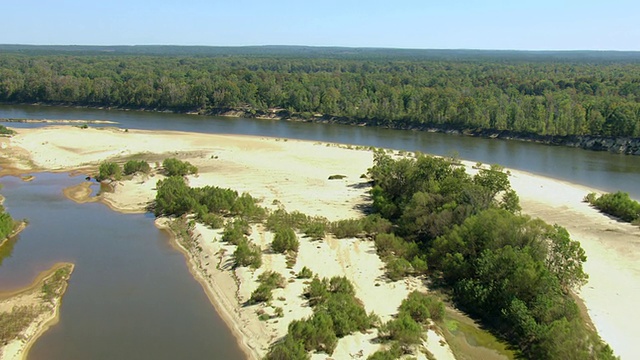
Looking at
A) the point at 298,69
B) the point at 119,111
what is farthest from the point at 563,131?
the point at 298,69

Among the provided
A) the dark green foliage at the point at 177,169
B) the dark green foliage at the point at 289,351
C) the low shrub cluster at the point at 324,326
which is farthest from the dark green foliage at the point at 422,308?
the dark green foliage at the point at 177,169

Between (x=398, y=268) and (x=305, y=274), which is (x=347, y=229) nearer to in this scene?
(x=398, y=268)

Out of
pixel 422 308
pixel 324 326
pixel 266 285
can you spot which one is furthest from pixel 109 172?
pixel 422 308

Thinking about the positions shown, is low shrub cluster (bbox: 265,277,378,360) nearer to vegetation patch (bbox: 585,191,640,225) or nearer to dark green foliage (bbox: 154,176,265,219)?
dark green foliage (bbox: 154,176,265,219)

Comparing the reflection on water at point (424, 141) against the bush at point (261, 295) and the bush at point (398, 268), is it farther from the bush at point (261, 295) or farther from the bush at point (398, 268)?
the bush at point (261, 295)

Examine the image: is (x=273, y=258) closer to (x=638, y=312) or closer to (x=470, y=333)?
(x=470, y=333)

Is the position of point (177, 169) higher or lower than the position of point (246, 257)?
higher

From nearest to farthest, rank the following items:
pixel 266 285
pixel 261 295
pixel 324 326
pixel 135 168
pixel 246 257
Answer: pixel 324 326 < pixel 261 295 < pixel 266 285 < pixel 246 257 < pixel 135 168

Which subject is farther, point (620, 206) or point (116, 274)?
point (620, 206)
